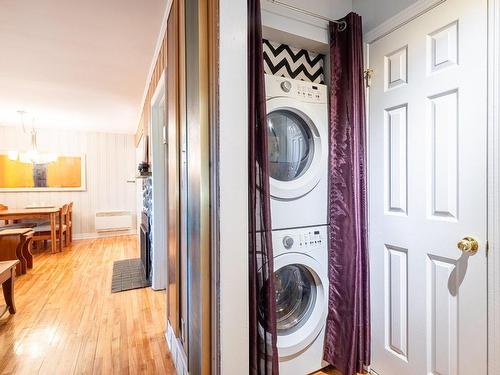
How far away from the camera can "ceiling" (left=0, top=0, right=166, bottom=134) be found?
1891mm

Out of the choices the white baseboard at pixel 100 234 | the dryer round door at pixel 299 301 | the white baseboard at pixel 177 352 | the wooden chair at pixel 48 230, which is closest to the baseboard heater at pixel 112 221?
the white baseboard at pixel 100 234

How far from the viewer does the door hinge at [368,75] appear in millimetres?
1534

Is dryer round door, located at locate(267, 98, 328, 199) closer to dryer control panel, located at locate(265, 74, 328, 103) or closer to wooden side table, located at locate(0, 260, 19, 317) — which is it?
dryer control panel, located at locate(265, 74, 328, 103)

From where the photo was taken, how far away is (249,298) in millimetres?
1088

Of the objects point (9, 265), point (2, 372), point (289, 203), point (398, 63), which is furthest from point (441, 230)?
point (9, 265)

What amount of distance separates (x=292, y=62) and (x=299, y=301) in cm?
152

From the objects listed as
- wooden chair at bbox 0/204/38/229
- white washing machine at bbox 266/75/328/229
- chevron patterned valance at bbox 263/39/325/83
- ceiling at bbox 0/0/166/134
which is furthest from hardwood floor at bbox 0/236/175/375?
ceiling at bbox 0/0/166/134

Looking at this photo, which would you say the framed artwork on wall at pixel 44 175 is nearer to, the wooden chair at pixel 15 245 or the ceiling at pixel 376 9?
the wooden chair at pixel 15 245

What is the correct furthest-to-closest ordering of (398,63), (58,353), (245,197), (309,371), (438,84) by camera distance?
(58,353)
(309,371)
(398,63)
(438,84)
(245,197)

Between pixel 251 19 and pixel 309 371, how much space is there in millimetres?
1924

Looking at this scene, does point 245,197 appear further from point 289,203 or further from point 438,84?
point 438,84

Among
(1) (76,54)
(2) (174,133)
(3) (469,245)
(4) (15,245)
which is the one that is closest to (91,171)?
(4) (15,245)

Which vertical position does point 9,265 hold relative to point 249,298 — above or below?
below

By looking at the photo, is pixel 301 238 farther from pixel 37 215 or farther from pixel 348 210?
pixel 37 215
